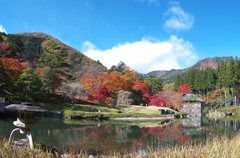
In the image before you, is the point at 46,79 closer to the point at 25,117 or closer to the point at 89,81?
the point at 89,81

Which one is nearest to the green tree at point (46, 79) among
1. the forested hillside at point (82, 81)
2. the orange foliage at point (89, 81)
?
the forested hillside at point (82, 81)

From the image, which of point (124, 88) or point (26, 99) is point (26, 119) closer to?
point (26, 99)

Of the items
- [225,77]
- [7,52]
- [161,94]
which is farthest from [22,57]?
[225,77]

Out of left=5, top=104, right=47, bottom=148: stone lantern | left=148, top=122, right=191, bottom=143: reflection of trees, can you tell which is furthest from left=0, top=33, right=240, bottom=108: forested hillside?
left=5, top=104, right=47, bottom=148: stone lantern

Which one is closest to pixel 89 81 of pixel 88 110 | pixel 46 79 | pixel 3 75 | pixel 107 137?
pixel 88 110

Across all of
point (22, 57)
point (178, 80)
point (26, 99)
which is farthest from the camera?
point (178, 80)

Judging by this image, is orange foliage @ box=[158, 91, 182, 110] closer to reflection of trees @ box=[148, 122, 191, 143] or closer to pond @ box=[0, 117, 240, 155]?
pond @ box=[0, 117, 240, 155]

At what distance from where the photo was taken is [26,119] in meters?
5.45

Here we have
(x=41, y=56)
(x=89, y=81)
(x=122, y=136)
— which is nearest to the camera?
(x=122, y=136)

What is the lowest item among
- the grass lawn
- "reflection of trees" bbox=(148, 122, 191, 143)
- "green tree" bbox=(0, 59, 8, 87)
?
"reflection of trees" bbox=(148, 122, 191, 143)

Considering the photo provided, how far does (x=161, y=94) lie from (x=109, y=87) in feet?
48.8

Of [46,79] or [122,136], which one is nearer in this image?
[122,136]

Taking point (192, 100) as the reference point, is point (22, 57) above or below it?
above

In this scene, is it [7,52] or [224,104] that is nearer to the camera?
[7,52]
